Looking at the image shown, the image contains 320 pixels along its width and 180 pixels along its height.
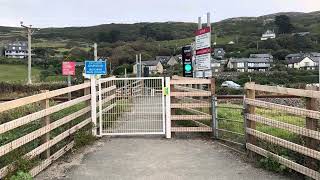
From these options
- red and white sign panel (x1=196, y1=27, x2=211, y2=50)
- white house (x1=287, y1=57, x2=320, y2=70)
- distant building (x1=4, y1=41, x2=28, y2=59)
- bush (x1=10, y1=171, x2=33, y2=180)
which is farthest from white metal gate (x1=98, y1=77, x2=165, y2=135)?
distant building (x1=4, y1=41, x2=28, y2=59)

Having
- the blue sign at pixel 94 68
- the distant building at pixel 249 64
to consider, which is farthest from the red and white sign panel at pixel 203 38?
the distant building at pixel 249 64

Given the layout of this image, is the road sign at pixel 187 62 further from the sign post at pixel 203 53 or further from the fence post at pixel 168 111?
the fence post at pixel 168 111

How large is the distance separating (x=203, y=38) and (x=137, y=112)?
10.2ft

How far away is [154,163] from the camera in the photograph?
946cm

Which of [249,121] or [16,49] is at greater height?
[16,49]

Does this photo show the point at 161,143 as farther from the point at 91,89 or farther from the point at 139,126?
the point at 91,89

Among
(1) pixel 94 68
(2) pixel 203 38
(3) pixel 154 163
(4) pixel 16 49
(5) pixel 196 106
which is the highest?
(4) pixel 16 49

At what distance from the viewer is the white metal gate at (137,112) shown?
12.8 m

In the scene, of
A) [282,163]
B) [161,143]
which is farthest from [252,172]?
[161,143]

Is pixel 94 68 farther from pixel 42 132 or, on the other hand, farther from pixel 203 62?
pixel 42 132

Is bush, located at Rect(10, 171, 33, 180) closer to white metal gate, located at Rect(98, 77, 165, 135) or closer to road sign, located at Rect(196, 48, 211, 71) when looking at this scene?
white metal gate, located at Rect(98, 77, 165, 135)

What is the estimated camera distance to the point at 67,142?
10.7m

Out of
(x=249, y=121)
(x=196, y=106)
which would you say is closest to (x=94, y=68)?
(x=196, y=106)

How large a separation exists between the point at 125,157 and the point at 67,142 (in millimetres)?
1388
